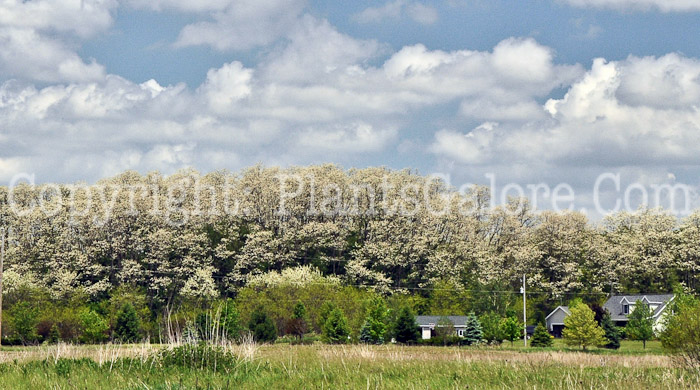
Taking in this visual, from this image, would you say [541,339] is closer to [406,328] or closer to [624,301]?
[406,328]

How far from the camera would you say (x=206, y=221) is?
8412 centimetres

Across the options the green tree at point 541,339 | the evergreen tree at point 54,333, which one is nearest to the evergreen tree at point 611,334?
the green tree at point 541,339

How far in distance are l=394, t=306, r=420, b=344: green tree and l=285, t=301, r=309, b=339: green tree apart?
25.0ft

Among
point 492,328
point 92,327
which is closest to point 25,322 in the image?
point 92,327

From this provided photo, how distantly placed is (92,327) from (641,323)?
4500 cm

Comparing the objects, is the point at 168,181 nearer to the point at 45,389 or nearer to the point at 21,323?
the point at 21,323

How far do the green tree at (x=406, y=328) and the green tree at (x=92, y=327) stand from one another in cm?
2395

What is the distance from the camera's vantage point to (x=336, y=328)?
206 ft

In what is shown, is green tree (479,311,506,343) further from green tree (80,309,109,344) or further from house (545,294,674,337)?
green tree (80,309,109,344)

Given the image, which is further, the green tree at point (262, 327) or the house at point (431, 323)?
the house at point (431, 323)

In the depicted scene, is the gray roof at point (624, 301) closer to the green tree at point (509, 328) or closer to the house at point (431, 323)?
the house at point (431, 323)

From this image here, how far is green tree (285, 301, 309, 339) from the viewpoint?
216 ft

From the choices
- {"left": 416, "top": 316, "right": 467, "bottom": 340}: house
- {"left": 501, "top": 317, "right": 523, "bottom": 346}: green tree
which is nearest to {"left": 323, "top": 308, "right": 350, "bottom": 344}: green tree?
{"left": 501, "top": 317, "right": 523, "bottom": 346}: green tree

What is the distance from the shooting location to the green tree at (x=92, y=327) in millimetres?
64938
